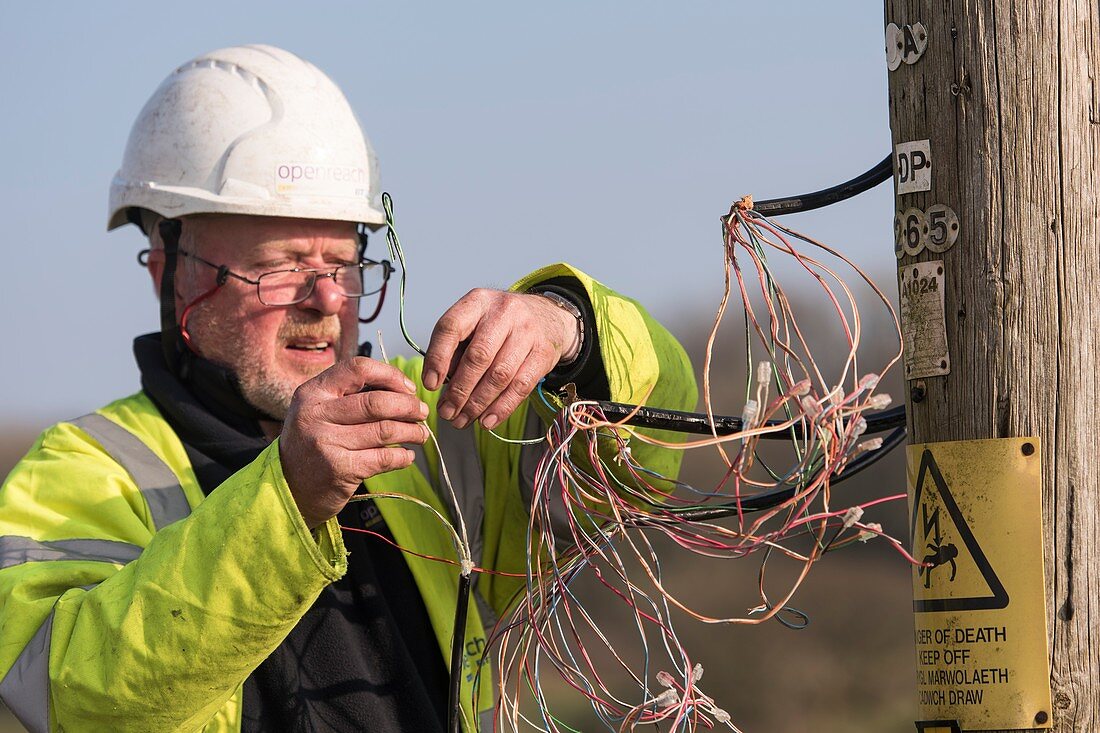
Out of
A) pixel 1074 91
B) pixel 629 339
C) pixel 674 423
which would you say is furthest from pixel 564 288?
pixel 1074 91

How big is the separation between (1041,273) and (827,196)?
Answer: 568mm

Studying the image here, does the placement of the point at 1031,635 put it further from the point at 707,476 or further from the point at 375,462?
the point at 707,476

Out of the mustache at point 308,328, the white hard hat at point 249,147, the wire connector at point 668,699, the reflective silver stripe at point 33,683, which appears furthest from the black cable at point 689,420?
the white hard hat at point 249,147

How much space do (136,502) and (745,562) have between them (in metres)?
12.5

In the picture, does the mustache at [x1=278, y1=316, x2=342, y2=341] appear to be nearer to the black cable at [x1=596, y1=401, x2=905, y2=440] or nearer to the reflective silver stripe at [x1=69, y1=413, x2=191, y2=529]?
the reflective silver stripe at [x1=69, y1=413, x2=191, y2=529]

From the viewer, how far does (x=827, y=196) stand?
2.64 metres

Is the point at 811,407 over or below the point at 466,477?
over

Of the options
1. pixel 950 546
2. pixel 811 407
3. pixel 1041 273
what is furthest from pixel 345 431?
pixel 1041 273

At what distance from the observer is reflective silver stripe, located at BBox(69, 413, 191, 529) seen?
122 inches

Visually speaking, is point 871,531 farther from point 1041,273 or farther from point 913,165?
point 913,165

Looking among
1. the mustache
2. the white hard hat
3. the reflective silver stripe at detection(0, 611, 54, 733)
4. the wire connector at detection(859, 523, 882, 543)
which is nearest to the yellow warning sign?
the wire connector at detection(859, 523, 882, 543)

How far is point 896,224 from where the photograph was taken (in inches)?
93.9

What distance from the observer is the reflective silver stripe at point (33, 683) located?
2639 mm

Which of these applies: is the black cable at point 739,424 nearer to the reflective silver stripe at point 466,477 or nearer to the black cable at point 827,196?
the black cable at point 827,196
